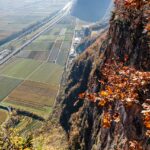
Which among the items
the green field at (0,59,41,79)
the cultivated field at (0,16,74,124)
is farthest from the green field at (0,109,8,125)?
the green field at (0,59,41,79)

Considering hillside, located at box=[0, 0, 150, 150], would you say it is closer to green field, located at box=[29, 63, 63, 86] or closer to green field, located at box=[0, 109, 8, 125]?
green field, located at box=[0, 109, 8, 125]

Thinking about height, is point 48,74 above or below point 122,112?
below

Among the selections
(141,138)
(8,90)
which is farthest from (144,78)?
(8,90)

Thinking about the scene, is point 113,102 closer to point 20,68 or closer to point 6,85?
point 6,85

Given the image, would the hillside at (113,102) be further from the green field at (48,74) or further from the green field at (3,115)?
the green field at (48,74)

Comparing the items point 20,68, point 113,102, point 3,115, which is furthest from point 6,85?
point 113,102

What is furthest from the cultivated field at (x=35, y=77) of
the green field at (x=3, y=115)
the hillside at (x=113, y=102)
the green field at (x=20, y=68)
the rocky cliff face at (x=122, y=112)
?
the rocky cliff face at (x=122, y=112)

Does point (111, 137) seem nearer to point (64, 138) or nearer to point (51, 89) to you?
point (64, 138)
